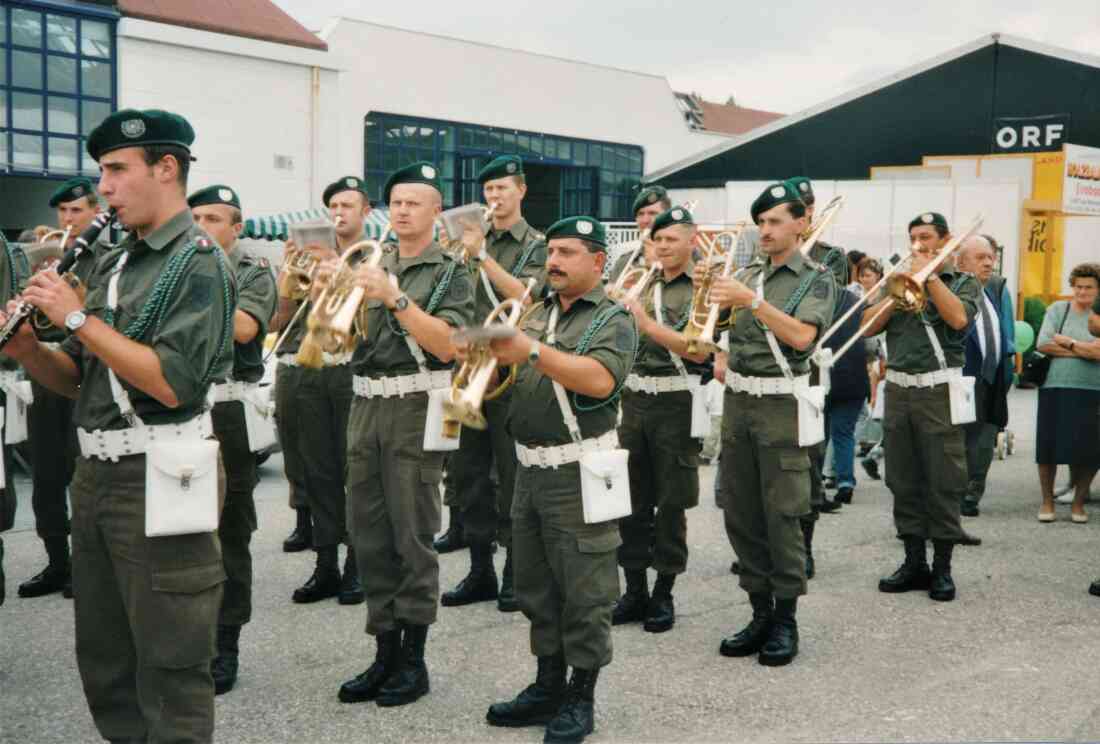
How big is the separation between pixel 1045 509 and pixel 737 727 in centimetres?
527

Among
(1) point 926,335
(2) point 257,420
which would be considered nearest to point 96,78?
(2) point 257,420

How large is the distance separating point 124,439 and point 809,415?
130 inches

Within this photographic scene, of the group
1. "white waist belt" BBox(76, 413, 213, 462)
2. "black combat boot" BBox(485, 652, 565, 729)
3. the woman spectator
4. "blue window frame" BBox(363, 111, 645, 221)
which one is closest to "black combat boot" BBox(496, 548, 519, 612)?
"black combat boot" BBox(485, 652, 565, 729)

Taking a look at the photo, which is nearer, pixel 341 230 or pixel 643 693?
pixel 643 693

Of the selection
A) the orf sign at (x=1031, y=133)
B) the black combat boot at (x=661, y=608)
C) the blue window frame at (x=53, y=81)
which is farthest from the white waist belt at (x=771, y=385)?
the orf sign at (x=1031, y=133)

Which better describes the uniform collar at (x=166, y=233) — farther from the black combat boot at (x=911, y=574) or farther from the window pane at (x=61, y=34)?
the window pane at (x=61, y=34)

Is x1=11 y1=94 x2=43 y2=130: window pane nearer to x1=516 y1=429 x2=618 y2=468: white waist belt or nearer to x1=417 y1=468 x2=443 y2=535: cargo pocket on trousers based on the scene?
x1=417 y1=468 x2=443 y2=535: cargo pocket on trousers

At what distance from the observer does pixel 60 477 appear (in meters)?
6.62

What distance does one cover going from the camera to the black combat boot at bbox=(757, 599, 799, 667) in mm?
5418

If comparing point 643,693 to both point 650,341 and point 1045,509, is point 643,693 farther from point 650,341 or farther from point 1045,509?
point 1045,509

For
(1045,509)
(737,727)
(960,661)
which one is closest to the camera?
(737,727)

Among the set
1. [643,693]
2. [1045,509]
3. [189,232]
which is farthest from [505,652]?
[1045,509]

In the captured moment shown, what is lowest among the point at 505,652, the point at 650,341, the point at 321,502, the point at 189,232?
the point at 505,652

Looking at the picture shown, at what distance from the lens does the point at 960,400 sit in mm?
6746
